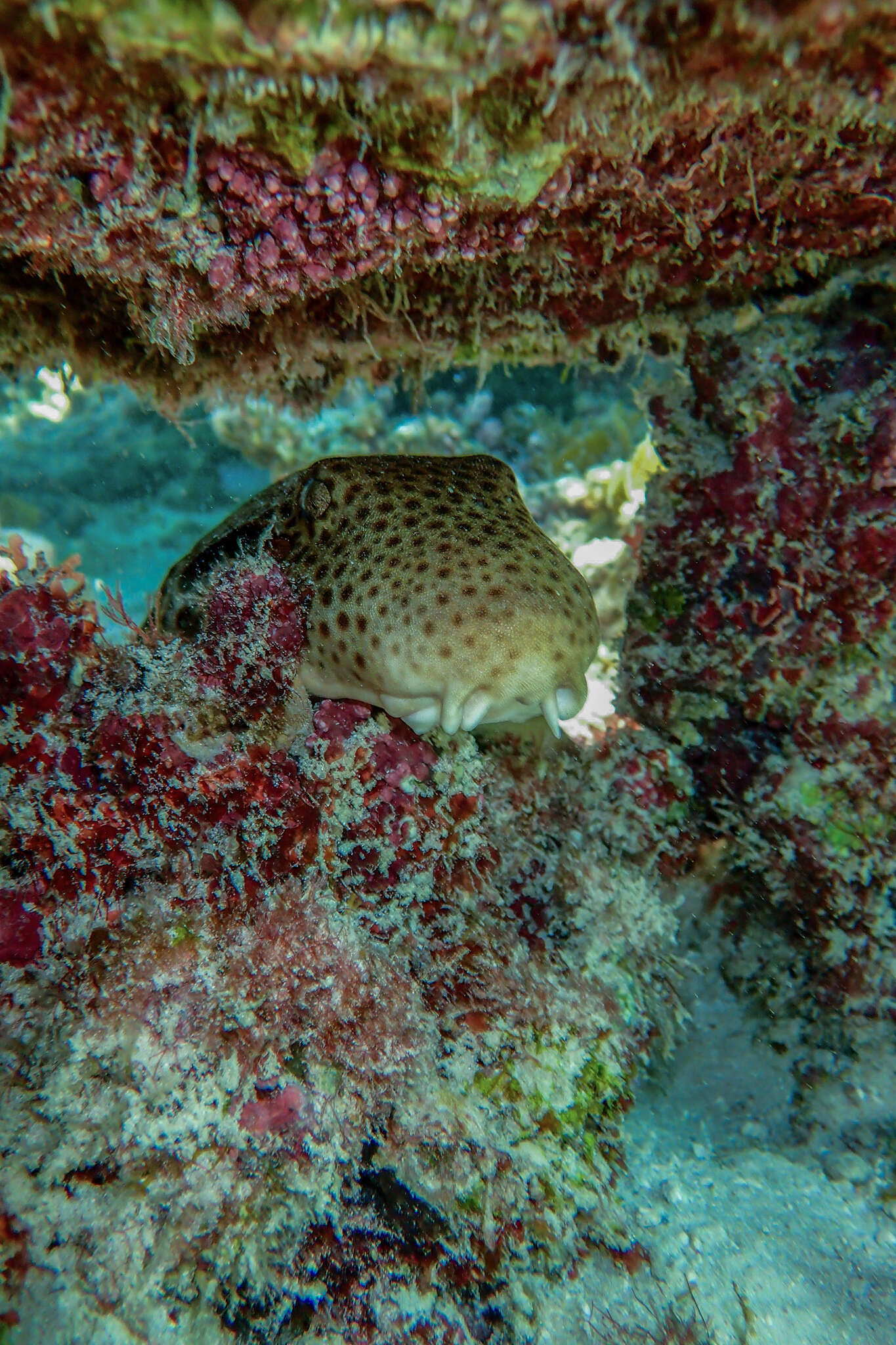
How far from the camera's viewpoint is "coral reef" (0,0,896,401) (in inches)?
54.7

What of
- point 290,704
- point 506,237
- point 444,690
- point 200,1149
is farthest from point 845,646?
point 200,1149

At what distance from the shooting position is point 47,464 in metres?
9.08

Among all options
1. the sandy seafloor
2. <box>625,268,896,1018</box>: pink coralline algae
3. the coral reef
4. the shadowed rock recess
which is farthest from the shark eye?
the sandy seafloor

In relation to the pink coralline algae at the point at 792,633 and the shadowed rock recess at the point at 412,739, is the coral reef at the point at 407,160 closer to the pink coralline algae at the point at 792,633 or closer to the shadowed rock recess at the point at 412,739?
the shadowed rock recess at the point at 412,739

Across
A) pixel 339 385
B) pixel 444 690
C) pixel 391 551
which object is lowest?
pixel 444 690

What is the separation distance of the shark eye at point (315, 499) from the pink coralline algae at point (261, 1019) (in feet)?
1.39

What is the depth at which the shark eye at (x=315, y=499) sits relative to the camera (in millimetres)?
2607

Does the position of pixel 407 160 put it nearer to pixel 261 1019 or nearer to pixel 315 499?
pixel 315 499

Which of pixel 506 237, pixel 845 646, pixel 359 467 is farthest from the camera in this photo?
pixel 845 646

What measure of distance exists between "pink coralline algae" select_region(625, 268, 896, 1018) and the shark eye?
166 cm

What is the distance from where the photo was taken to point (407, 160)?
71.4 inches

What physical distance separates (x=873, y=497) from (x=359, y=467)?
2.10 m

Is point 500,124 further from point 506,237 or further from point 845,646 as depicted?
point 845,646

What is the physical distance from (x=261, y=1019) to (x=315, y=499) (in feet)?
5.90
